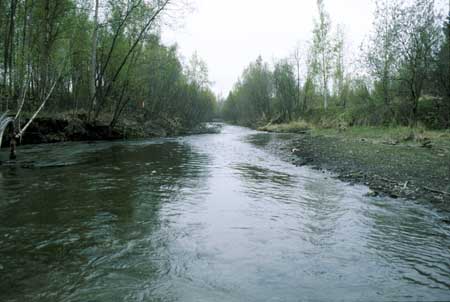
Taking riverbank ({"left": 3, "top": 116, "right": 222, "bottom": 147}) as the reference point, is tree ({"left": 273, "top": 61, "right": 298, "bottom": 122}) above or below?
above

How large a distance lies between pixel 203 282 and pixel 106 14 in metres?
27.1

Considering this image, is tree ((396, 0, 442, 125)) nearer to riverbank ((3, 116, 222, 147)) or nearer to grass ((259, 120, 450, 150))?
grass ((259, 120, 450, 150))

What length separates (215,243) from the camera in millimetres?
5941

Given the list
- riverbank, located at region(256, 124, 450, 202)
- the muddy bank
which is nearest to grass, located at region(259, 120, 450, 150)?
riverbank, located at region(256, 124, 450, 202)

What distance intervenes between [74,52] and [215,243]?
2272cm

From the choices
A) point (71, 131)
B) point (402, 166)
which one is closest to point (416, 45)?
point (402, 166)

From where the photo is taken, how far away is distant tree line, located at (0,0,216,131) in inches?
739

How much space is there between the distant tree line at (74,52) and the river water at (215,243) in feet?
33.1

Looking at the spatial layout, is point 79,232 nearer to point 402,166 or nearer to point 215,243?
point 215,243

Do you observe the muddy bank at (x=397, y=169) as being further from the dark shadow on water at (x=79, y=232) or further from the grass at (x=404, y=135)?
the dark shadow on water at (x=79, y=232)

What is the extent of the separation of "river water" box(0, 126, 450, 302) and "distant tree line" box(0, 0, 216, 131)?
10.1 meters

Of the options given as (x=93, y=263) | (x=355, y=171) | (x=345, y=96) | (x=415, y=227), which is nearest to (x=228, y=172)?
(x=355, y=171)

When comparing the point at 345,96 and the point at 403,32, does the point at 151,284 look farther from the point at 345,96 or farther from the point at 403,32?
the point at 345,96

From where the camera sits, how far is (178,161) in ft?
54.6
